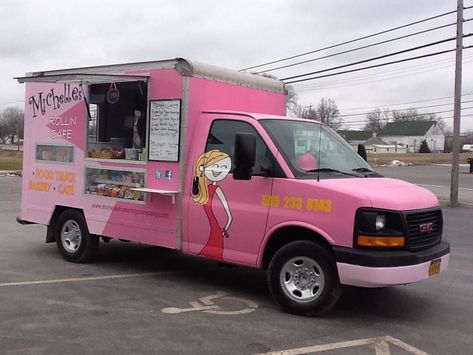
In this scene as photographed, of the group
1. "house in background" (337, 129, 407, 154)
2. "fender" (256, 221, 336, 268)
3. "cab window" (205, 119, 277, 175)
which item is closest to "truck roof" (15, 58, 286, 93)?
"cab window" (205, 119, 277, 175)

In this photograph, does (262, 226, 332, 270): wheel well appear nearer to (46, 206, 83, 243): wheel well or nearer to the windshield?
the windshield

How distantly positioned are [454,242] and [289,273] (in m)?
6.33

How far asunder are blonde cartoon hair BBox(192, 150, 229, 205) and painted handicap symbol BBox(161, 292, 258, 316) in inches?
43.3

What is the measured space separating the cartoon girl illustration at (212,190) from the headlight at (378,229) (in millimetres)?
1567

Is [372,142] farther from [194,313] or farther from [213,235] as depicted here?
[194,313]

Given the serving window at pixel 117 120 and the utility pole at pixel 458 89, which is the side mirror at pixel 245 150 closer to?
the serving window at pixel 117 120

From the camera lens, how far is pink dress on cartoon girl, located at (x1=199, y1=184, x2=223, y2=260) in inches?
251

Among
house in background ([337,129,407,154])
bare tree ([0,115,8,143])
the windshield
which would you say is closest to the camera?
the windshield

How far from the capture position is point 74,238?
8.17m

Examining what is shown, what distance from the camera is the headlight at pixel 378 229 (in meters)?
5.27

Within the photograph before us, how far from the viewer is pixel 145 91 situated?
24.7ft

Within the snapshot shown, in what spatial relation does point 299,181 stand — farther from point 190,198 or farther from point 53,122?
point 53,122

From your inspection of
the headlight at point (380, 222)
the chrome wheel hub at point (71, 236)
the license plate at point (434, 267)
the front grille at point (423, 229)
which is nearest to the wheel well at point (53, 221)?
the chrome wheel hub at point (71, 236)

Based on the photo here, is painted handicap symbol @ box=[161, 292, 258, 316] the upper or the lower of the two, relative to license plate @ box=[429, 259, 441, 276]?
lower
